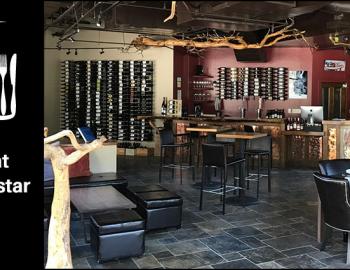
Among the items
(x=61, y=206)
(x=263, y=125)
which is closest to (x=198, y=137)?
(x=263, y=125)

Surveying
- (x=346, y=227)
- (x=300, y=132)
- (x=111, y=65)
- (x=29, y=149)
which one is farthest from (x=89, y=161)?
(x=111, y=65)

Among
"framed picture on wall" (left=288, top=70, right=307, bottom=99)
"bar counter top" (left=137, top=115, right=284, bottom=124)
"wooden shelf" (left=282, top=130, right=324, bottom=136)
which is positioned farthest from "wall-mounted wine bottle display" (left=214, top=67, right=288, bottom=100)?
"wooden shelf" (left=282, top=130, right=324, bottom=136)

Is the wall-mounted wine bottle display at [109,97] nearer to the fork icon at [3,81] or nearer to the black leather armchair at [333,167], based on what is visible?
the black leather armchair at [333,167]

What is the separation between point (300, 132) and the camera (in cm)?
961

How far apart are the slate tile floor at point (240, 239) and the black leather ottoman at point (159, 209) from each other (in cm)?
12

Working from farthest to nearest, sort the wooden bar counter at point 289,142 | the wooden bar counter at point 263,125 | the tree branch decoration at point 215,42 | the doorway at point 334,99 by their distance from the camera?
the doorway at point 334,99, the wooden bar counter at point 263,125, the wooden bar counter at point 289,142, the tree branch decoration at point 215,42

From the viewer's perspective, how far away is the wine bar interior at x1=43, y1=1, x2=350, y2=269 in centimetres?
445

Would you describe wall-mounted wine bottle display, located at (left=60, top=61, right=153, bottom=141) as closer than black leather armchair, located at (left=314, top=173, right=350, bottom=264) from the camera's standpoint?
No

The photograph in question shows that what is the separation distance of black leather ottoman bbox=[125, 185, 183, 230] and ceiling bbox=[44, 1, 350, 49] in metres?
2.37

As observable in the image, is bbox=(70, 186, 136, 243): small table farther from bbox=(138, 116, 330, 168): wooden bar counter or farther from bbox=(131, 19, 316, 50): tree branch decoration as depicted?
bbox=(138, 116, 330, 168): wooden bar counter

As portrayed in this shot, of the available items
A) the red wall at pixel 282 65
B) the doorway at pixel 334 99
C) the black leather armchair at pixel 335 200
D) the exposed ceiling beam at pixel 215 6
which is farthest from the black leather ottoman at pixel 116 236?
the doorway at pixel 334 99

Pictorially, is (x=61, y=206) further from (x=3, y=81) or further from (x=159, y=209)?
(x=159, y=209)

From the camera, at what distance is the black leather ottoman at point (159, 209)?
518 centimetres

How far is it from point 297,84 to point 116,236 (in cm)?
869
